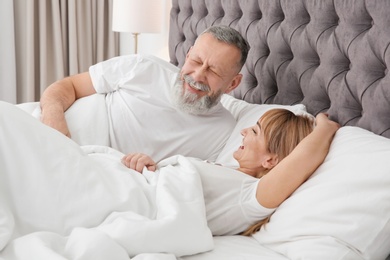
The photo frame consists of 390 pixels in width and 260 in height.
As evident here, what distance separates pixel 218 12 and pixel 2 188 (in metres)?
1.47

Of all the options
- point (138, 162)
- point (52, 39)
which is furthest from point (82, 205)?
point (52, 39)

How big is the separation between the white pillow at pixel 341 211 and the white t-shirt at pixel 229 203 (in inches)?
2.0

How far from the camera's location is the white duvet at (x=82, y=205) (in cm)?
101

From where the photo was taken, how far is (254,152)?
144cm

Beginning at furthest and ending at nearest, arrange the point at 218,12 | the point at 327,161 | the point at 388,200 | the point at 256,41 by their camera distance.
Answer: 1. the point at 218,12
2. the point at 256,41
3. the point at 327,161
4. the point at 388,200

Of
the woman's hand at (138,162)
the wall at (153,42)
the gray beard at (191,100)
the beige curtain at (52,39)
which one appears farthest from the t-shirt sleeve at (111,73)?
the beige curtain at (52,39)

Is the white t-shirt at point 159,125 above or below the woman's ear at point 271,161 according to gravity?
below

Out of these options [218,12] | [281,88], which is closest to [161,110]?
[281,88]

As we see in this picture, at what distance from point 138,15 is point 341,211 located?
2.25 meters

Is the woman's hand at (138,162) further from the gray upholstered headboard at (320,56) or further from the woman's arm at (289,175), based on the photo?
the gray upholstered headboard at (320,56)

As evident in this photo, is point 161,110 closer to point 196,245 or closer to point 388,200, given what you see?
point 196,245

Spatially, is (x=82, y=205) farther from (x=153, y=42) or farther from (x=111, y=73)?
(x=153, y=42)

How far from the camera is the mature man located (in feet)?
5.97

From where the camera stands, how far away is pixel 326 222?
1137 millimetres
